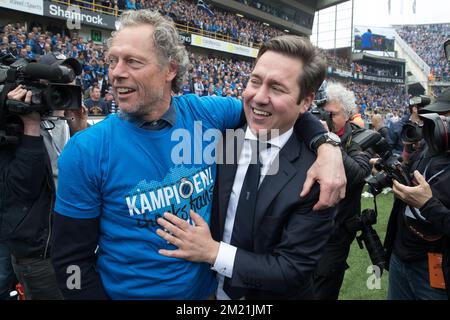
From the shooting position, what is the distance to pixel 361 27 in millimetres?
43250

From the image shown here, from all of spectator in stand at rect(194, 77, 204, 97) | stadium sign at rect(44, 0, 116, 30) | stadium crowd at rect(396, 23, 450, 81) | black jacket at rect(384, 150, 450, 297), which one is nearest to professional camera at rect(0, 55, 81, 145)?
black jacket at rect(384, 150, 450, 297)

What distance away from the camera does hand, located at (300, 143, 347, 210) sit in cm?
136

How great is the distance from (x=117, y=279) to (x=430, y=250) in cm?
168

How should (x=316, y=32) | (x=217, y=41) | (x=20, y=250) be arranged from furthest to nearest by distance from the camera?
(x=316, y=32) < (x=217, y=41) < (x=20, y=250)

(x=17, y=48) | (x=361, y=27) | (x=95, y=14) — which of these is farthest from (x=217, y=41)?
(x=361, y=27)

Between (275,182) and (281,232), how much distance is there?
20 centimetres

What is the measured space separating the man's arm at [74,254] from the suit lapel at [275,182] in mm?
619

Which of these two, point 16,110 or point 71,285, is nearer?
point 71,285

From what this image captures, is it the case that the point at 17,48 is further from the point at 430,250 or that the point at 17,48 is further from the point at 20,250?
the point at 430,250

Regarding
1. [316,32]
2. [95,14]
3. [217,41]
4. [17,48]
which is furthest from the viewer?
[316,32]

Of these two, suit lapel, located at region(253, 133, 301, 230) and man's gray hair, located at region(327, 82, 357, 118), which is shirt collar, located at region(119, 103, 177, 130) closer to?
suit lapel, located at region(253, 133, 301, 230)

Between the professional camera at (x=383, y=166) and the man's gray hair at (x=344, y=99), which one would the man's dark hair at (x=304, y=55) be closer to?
the professional camera at (x=383, y=166)

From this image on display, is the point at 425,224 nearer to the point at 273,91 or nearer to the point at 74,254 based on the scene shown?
the point at 273,91

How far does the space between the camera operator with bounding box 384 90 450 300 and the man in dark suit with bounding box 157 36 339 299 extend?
0.72 meters
